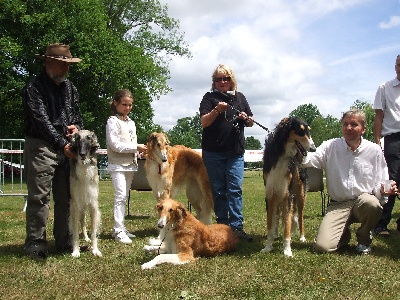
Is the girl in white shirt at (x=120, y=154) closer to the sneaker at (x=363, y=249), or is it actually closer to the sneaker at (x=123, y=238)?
the sneaker at (x=123, y=238)

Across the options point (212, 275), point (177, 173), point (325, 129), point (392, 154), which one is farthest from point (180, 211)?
point (325, 129)

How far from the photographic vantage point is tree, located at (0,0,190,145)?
25.2 metres

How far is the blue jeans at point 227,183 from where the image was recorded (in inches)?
264

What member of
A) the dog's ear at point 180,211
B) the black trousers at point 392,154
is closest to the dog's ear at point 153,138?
the dog's ear at point 180,211

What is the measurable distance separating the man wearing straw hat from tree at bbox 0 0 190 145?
65.1 feet

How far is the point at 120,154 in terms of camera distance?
6.92m

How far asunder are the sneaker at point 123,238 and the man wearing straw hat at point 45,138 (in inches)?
48.6

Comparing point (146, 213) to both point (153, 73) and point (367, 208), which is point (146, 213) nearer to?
point (367, 208)

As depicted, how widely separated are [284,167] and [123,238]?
103 inches

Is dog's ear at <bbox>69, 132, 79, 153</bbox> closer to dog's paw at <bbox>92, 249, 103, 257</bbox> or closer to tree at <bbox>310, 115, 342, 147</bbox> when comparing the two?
dog's paw at <bbox>92, 249, 103, 257</bbox>

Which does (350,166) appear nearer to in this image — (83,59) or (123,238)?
(123,238)

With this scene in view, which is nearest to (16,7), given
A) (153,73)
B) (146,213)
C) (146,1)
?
(153,73)

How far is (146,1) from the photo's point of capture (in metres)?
34.6

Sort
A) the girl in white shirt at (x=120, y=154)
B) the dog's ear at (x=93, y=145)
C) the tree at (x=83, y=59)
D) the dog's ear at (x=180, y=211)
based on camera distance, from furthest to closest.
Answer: the tree at (x=83, y=59) → the girl in white shirt at (x=120, y=154) → the dog's ear at (x=93, y=145) → the dog's ear at (x=180, y=211)
